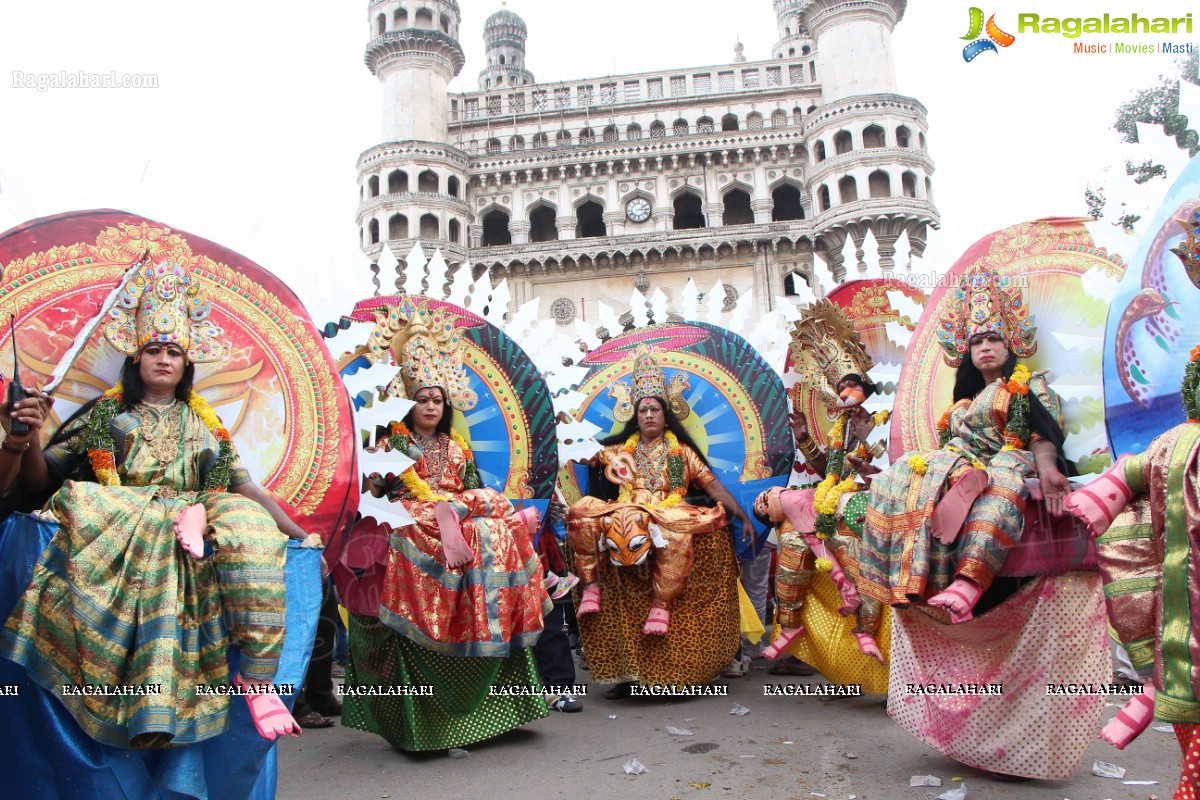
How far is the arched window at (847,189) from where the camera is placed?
101 ft

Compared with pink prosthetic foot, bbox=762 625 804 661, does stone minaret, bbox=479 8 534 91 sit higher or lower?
higher

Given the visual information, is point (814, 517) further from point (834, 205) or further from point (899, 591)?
point (834, 205)

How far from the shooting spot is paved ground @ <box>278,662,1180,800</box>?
3.67 metres

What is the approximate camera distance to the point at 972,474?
12.1ft

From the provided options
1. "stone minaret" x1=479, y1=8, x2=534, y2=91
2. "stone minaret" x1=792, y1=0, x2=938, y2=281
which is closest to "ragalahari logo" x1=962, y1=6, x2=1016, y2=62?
"stone minaret" x1=792, y1=0, x2=938, y2=281

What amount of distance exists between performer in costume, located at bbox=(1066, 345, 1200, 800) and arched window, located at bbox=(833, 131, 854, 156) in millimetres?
30535

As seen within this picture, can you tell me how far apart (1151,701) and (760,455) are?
340 centimetres

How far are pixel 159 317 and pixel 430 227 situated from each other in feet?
98.6

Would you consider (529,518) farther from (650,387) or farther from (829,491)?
(829,491)

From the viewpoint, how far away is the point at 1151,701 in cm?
276

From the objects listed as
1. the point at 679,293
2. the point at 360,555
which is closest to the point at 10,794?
the point at 360,555

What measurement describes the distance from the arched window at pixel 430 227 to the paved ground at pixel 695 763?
1130 inches

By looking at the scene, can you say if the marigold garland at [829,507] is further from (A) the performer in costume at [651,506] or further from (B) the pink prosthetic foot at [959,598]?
(B) the pink prosthetic foot at [959,598]

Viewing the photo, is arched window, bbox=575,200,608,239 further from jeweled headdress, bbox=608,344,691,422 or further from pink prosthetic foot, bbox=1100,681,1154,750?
pink prosthetic foot, bbox=1100,681,1154,750
